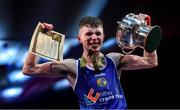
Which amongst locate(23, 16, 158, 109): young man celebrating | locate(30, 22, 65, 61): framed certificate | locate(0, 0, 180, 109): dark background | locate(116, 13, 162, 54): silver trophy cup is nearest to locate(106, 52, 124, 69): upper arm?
locate(23, 16, 158, 109): young man celebrating

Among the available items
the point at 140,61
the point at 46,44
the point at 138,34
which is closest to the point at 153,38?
the point at 138,34

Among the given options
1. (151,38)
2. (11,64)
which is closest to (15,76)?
(11,64)

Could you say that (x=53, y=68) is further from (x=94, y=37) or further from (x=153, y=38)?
(x=153, y=38)

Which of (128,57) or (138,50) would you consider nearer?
(128,57)

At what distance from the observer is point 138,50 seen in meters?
2.65

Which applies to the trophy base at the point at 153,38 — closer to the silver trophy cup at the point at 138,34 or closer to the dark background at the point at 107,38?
the silver trophy cup at the point at 138,34

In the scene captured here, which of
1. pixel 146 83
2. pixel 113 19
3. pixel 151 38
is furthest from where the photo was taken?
pixel 146 83

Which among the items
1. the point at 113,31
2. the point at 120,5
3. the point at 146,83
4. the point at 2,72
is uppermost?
the point at 120,5

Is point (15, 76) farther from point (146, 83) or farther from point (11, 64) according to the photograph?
point (146, 83)

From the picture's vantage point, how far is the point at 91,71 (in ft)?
5.30

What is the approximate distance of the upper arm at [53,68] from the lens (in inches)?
63.4

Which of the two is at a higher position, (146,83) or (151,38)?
(151,38)

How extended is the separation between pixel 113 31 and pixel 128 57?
83cm

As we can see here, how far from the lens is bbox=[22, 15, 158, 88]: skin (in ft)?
5.20
